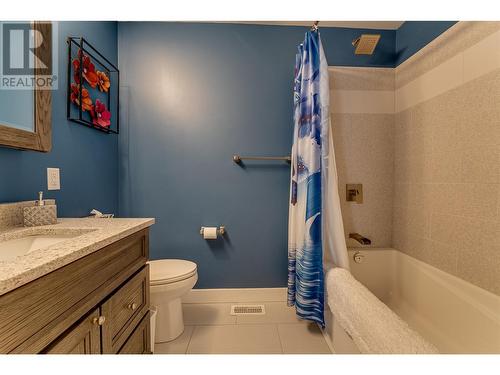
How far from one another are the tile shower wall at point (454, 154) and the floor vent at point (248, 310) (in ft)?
3.87

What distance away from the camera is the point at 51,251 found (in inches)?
22.7

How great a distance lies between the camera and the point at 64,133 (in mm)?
1289

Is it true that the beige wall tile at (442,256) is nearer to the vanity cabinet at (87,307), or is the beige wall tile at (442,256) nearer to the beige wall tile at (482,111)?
the beige wall tile at (482,111)

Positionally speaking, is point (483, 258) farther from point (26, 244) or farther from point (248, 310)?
point (26, 244)

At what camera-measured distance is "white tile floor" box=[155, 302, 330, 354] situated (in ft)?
A: 4.48

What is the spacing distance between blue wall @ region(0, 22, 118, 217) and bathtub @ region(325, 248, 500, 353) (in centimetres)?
168

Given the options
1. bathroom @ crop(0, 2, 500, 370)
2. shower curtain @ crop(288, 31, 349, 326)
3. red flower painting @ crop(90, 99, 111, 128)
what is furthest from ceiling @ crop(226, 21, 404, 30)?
red flower painting @ crop(90, 99, 111, 128)

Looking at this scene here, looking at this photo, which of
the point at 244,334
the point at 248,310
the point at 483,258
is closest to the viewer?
the point at 483,258

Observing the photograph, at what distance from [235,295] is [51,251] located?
1546 mm

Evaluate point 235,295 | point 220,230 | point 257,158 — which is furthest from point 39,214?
point 235,295

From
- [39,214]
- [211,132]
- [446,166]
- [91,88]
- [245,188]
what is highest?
[91,88]

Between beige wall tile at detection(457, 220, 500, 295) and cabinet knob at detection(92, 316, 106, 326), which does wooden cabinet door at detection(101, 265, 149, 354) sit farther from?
beige wall tile at detection(457, 220, 500, 295)

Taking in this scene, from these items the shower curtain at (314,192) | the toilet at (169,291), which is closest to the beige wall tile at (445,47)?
the shower curtain at (314,192)

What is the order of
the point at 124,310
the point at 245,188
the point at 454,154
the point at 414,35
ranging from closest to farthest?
the point at 124,310 < the point at 454,154 < the point at 414,35 < the point at 245,188
